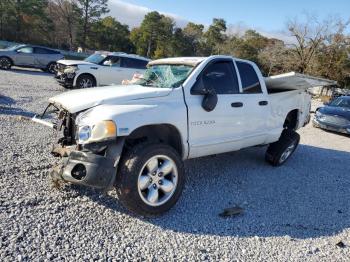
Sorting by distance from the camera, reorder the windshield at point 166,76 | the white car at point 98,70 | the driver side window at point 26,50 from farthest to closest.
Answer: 1. the driver side window at point 26,50
2. the white car at point 98,70
3. the windshield at point 166,76

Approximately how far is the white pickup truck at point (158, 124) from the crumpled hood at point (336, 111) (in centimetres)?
718

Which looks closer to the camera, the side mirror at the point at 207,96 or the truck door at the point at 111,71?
the side mirror at the point at 207,96

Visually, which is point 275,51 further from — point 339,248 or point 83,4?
point 339,248

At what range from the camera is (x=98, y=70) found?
46.6 feet

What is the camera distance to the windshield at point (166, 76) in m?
4.83

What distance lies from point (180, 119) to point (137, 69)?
11.2m

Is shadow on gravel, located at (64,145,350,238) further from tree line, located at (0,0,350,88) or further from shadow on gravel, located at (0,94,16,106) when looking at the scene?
tree line, located at (0,0,350,88)

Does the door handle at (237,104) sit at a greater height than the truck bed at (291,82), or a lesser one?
lesser

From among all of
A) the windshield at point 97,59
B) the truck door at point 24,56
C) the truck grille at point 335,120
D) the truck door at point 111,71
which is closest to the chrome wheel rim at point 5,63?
the truck door at point 24,56

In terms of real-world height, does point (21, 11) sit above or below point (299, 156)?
above

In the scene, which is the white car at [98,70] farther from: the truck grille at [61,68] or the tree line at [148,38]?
the tree line at [148,38]

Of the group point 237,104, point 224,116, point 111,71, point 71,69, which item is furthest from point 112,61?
point 224,116

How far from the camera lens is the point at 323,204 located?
203 inches

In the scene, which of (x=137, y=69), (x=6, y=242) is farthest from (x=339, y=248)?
(x=137, y=69)
